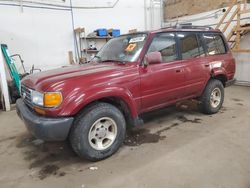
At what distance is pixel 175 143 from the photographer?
9.28 feet

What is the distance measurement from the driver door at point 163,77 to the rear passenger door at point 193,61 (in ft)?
0.41

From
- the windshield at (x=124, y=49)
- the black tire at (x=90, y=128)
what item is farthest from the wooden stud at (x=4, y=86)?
the black tire at (x=90, y=128)

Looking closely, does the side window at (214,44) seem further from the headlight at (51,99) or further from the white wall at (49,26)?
the white wall at (49,26)

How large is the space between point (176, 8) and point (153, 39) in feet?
20.3

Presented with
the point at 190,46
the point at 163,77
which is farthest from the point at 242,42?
the point at 163,77

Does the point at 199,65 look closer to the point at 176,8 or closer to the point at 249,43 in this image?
the point at 249,43

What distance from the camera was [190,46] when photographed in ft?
11.1

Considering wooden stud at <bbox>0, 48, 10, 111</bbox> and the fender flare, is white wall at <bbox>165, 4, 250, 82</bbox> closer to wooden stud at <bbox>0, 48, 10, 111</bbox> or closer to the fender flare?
the fender flare

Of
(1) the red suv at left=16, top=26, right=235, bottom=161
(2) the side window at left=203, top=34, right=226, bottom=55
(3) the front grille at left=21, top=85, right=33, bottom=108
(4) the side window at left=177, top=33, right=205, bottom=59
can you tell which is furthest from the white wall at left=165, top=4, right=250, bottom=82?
(3) the front grille at left=21, top=85, right=33, bottom=108

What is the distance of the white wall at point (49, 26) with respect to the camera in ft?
19.1

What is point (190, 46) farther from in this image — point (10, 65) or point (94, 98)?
point (10, 65)

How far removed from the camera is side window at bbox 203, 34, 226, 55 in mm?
3660

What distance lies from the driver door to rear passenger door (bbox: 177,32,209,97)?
13 centimetres

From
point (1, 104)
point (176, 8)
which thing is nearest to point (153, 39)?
point (1, 104)
